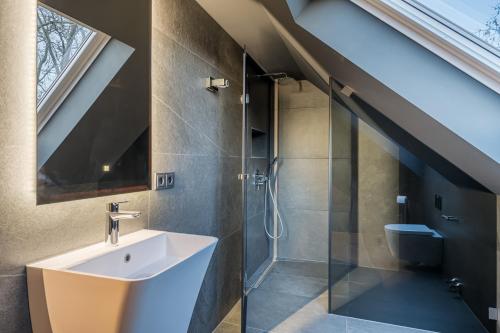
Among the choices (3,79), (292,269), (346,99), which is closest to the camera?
(3,79)

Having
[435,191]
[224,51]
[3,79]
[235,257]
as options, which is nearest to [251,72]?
[224,51]

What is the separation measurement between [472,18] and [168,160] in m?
1.68

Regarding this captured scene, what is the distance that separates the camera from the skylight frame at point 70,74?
106 centimetres

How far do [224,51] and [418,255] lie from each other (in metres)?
2.40

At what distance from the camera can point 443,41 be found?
4.47ft

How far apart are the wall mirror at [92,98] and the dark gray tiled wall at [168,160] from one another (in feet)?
0.16

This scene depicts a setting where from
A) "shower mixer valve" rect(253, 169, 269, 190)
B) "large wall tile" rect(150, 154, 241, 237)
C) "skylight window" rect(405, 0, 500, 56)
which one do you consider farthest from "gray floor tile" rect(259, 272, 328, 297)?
"skylight window" rect(405, 0, 500, 56)

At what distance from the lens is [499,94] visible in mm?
1346

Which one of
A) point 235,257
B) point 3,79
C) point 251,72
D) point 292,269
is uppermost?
point 251,72

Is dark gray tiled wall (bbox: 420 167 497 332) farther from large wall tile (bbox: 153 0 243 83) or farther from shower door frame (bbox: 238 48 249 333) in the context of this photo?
large wall tile (bbox: 153 0 243 83)

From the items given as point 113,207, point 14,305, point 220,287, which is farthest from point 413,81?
point 220,287

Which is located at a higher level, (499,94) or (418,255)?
(499,94)

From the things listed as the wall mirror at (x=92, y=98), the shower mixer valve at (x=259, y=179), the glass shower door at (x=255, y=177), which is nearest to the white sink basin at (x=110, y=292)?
the wall mirror at (x=92, y=98)

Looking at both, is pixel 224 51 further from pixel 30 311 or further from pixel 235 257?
pixel 30 311
